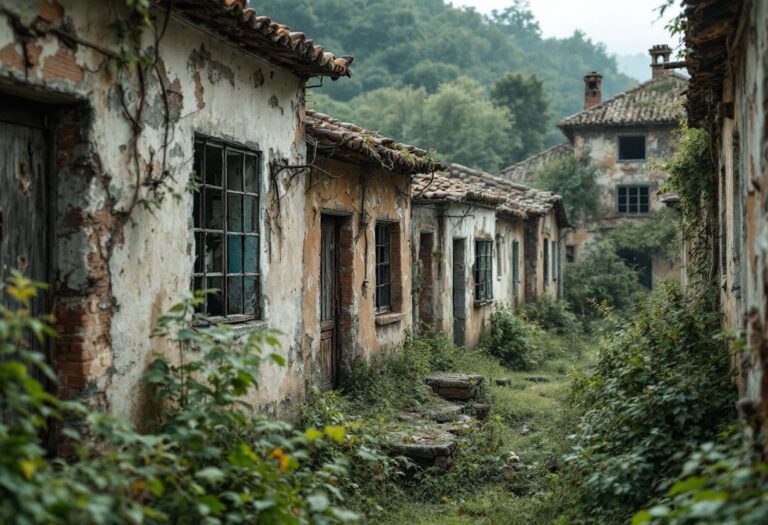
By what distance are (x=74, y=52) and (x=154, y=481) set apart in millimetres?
2553

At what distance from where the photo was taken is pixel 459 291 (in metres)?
15.2

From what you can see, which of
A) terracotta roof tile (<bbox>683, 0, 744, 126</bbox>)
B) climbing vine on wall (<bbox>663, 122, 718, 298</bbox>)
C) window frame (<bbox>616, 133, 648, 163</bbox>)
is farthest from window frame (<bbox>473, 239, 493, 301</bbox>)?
window frame (<bbox>616, 133, 648, 163</bbox>)

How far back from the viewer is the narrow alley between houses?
4090mm

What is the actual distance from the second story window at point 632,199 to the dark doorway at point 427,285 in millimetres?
16811

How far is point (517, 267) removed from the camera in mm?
21203

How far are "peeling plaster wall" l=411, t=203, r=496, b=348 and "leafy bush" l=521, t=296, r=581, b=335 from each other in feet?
14.4

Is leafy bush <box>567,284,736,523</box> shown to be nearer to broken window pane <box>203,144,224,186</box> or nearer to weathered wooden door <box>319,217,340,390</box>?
weathered wooden door <box>319,217,340,390</box>

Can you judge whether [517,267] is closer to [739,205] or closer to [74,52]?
[739,205]

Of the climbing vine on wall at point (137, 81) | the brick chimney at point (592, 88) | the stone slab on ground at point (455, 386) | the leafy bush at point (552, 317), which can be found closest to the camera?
the climbing vine on wall at point (137, 81)

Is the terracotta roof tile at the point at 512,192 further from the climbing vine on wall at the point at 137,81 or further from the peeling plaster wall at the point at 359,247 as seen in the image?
the climbing vine on wall at the point at 137,81

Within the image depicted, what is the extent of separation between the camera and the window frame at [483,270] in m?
16.4

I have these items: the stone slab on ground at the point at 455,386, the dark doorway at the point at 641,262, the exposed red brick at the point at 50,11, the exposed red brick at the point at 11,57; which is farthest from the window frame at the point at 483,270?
the dark doorway at the point at 641,262

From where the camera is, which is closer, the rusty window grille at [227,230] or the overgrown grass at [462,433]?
the rusty window grille at [227,230]

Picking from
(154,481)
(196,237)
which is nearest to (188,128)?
(196,237)
